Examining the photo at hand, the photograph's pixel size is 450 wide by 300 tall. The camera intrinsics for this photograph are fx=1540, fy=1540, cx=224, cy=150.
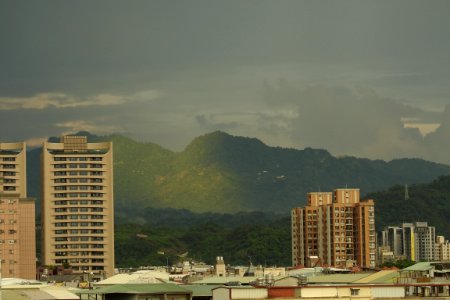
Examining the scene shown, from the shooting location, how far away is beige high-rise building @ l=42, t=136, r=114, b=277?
159625 millimetres

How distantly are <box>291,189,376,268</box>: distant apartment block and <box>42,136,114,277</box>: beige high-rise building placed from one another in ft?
72.5

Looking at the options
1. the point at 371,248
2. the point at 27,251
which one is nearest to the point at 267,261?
the point at 371,248

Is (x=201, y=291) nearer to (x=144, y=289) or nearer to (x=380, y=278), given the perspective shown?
(x=144, y=289)

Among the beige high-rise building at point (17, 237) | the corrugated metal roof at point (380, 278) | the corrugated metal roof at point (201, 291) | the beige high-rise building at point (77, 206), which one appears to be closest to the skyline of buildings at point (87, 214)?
the beige high-rise building at point (77, 206)

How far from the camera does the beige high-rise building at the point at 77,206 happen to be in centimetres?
15962

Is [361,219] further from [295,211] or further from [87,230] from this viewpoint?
[87,230]

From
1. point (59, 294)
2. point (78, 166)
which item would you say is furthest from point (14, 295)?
point (78, 166)

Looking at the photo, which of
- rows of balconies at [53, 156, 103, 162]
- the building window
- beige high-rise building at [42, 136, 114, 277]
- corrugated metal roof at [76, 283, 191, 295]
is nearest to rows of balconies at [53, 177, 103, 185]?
beige high-rise building at [42, 136, 114, 277]

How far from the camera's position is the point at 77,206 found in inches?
6373

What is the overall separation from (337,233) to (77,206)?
2822 cm

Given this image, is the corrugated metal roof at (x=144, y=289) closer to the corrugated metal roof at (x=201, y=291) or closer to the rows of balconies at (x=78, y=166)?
the corrugated metal roof at (x=201, y=291)

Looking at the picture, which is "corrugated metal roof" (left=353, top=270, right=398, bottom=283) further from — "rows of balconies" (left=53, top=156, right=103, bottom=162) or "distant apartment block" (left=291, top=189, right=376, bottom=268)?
"rows of balconies" (left=53, top=156, right=103, bottom=162)

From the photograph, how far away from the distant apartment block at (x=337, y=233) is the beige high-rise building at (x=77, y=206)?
22084mm

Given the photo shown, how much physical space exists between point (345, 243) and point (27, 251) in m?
45.9
